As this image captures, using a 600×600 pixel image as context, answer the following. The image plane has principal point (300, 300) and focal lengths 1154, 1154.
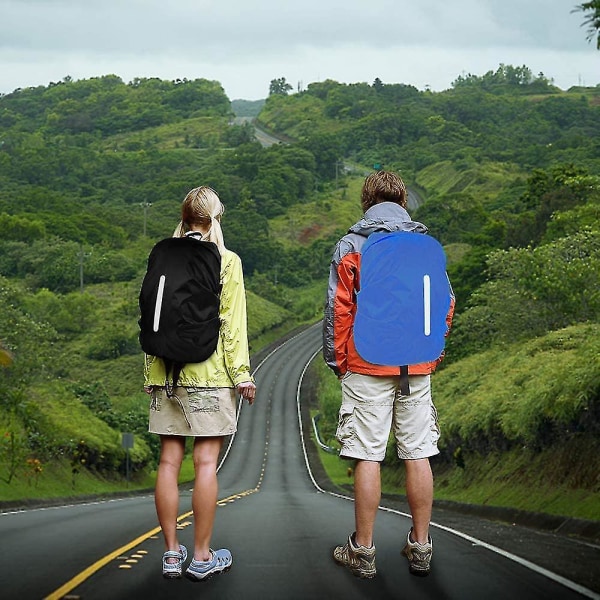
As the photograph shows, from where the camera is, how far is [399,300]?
7957mm

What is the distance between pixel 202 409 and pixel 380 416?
1.22 m

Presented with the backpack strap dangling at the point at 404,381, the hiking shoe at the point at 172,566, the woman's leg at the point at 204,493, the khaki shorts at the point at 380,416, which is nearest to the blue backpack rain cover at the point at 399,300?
the backpack strap dangling at the point at 404,381

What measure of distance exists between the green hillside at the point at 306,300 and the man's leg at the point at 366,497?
263 centimetres

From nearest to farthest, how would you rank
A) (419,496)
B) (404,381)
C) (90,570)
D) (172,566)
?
(172,566) < (404,381) < (90,570) < (419,496)

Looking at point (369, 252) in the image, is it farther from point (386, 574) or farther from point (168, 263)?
point (386, 574)

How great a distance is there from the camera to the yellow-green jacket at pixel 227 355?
25.3 feet

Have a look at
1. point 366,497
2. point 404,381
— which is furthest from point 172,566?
point 404,381

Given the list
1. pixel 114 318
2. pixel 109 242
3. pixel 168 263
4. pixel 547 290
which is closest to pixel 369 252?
pixel 168 263

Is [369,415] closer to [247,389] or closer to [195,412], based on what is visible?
[247,389]

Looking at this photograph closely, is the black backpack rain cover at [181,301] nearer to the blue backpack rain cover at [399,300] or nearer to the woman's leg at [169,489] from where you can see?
the woman's leg at [169,489]

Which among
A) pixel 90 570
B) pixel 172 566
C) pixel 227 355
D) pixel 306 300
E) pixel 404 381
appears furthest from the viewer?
pixel 306 300

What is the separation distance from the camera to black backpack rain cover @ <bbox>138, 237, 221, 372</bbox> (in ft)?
25.0

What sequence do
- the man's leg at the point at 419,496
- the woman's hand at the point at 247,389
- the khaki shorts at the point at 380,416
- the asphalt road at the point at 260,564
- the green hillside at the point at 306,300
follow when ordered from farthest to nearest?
the green hillside at the point at 306,300
the man's leg at the point at 419,496
the khaki shorts at the point at 380,416
the woman's hand at the point at 247,389
the asphalt road at the point at 260,564

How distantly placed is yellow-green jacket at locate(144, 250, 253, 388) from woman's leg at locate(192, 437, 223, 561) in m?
0.43
